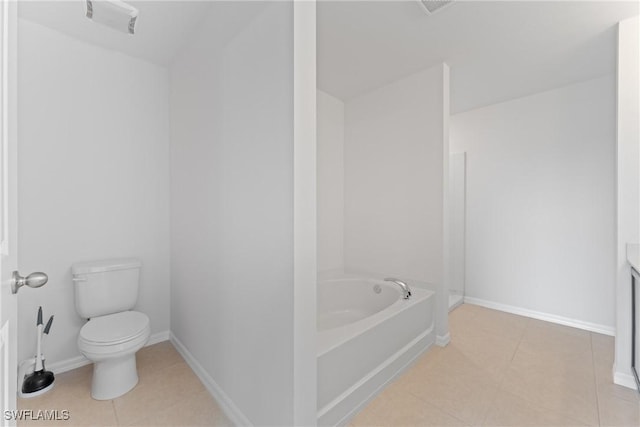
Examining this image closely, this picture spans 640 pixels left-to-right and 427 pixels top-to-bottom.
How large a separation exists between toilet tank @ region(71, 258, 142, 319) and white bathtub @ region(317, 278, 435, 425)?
148cm

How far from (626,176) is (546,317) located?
5.62ft

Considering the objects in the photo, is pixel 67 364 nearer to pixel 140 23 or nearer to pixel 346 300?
pixel 346 300

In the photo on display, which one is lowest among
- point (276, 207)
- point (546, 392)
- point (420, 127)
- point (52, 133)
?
point (546, 392)

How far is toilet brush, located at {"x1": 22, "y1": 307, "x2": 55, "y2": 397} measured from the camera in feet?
5.49

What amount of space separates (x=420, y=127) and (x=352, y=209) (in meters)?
1.11

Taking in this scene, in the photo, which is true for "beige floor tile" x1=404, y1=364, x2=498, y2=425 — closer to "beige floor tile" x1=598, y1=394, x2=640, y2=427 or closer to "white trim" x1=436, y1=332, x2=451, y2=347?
"white trim" x1=436, y1=332, x2=451, y2=347

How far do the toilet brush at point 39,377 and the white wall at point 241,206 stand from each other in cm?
78

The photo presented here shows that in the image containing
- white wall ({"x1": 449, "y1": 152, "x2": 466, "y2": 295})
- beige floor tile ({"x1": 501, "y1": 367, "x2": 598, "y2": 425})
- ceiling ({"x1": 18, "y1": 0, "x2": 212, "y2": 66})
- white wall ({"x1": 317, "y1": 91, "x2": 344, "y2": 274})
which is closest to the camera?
beige floor tile ({"x1": 501, "y1": 367, "x2": 598, "y2": 425})

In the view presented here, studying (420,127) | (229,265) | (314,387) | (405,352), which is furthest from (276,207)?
(420,127)

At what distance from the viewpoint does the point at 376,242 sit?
9.49ft

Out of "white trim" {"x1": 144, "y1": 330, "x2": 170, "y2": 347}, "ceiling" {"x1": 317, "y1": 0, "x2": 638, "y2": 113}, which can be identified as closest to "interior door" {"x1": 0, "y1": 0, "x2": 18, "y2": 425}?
"ceiling" {"x1": 317, "y1": 0, "x2": 638, "y2": 113}

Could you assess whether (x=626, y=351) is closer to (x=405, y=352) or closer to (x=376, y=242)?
(x=405, y=352)

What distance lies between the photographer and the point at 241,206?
1.45 meters

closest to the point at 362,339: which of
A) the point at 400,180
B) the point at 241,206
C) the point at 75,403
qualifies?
the point at 241,206
